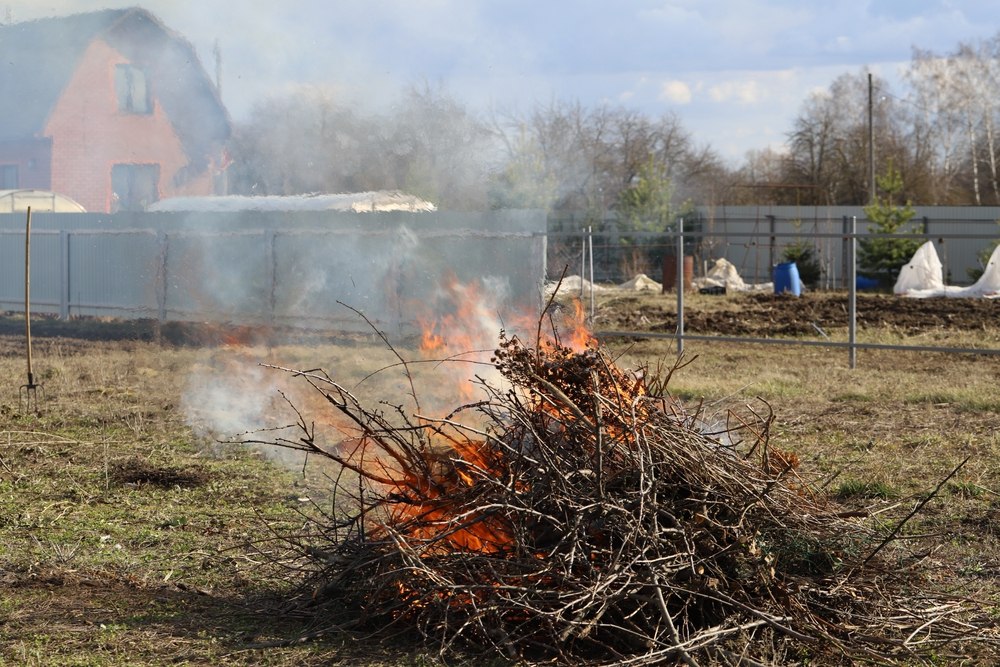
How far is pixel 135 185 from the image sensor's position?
20328 millimetres

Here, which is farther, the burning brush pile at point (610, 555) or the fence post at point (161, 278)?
the fence post at point (161, 278)

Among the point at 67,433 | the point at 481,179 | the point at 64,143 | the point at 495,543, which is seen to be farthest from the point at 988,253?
the point at 495,543

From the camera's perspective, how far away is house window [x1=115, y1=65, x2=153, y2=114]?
15.1 meters

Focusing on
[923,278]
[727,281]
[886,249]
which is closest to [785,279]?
[727,281]

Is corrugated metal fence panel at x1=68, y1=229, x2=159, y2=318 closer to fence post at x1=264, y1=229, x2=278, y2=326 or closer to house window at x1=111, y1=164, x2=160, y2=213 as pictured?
house window at x1=111, y1=164, x2=160, y2=213

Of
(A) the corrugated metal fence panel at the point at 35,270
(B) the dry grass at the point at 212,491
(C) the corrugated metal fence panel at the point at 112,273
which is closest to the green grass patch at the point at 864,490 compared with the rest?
(B) the dry grass at the point at 212,491

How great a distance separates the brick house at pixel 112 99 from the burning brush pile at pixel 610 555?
34.7 feet

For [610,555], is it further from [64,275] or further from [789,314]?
[64,275]

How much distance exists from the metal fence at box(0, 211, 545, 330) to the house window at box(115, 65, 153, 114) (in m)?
2.94

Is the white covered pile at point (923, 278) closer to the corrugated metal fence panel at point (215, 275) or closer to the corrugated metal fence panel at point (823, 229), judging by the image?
the corrugated metal fence panel at point (823, 229)

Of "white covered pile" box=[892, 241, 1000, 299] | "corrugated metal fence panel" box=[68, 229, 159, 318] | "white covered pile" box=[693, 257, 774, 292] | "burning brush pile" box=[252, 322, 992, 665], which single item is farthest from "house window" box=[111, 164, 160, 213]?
"white covered pile" box=[892, 241, 1000, 299]

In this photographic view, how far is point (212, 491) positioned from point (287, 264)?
35.7 feet

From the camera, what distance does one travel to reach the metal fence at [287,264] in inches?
627

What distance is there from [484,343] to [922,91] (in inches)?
2006
